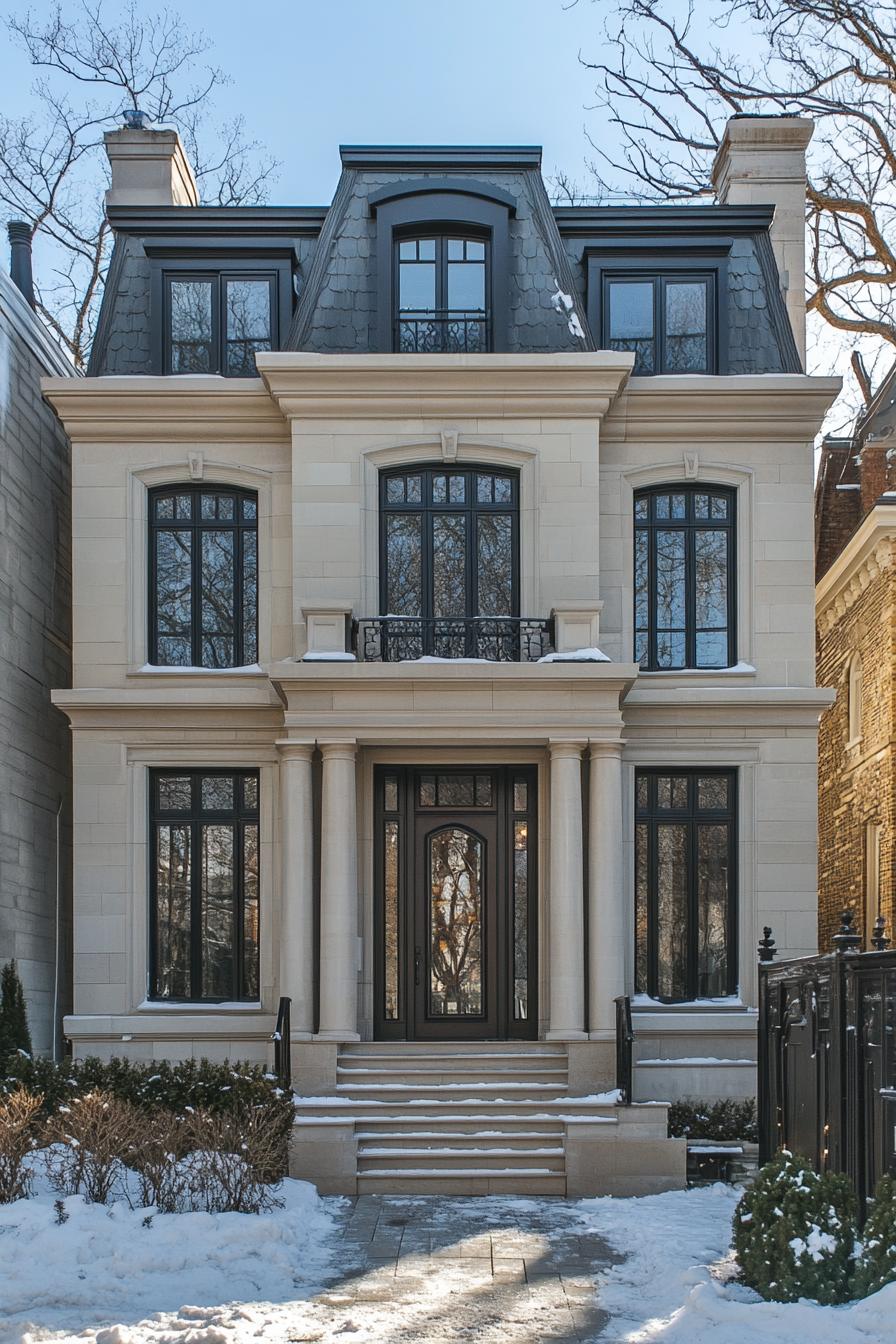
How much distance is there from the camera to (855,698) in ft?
73.0

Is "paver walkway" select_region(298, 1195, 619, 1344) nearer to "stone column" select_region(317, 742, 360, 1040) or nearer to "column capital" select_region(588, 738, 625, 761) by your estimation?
"stone column" select_region(317, 742, 360, 1040)

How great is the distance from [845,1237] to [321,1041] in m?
7.61

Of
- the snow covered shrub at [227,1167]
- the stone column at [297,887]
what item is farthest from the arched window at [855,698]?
the snow covered shrub at [227,1167]

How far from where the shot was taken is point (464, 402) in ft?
54.4

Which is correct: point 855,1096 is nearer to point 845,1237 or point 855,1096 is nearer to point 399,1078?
point 845,1237

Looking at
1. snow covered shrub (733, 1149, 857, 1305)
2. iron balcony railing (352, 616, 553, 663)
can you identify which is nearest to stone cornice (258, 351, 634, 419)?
iron balcony railing (352, 616, 553, 663)

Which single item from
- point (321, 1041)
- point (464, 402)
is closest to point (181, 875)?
point (321, 1041)

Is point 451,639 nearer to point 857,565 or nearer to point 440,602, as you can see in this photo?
point 440,602

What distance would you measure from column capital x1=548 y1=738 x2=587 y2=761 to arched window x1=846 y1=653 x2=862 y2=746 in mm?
7970

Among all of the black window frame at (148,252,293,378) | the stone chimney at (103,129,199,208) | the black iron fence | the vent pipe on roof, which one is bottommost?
the black iron fence

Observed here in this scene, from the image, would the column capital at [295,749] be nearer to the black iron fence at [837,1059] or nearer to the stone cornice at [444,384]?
the stone cornice at [444,384]

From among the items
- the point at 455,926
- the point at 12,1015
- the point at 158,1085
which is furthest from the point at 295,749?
the point at 12,1015

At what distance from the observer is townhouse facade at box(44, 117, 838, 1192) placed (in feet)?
53.4

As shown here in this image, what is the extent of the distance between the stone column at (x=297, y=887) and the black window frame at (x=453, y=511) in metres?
2.28
